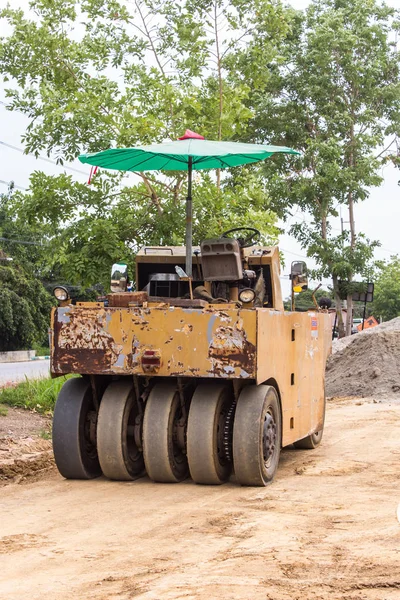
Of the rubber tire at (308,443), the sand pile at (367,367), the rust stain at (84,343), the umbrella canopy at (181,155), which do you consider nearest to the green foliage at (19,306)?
the sand pile at (367,367)

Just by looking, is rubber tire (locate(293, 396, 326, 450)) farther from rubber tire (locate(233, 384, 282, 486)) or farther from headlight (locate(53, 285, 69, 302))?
headlight (locate(53, 285, 69, 302))

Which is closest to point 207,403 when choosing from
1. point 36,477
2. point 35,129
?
point 36,477

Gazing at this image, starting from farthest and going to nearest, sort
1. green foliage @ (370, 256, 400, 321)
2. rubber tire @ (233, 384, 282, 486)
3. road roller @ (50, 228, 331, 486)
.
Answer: green foliage @ (370, 256, 400, 321) < rubber tire @ (233, 384, 282, 486) < road roller @ (50, 228, 331, 486)

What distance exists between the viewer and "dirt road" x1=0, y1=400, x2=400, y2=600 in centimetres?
548

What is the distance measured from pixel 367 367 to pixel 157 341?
13950 millimetres

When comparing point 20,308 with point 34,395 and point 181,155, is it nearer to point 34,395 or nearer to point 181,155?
point 34,395

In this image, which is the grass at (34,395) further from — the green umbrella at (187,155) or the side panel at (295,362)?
the green umbrella at (187,155)

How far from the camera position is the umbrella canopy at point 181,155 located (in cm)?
970

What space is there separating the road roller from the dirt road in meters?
0.28

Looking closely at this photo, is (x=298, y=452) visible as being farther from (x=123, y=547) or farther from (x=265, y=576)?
(x=265, y=576)

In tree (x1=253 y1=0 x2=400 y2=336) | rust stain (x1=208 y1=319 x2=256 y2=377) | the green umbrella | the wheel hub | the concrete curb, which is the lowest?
the wheel hub

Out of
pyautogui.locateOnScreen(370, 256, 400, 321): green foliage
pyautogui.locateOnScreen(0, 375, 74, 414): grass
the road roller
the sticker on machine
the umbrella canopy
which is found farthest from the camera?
pyautogui.locateOnScreen(370, 256, 400, 321): green foliage

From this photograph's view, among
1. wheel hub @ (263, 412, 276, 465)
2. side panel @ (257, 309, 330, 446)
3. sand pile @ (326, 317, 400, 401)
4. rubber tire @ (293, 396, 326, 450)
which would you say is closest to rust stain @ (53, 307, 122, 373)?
side panel @ (257, 309, 330, 446)

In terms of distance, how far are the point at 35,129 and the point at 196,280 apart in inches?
189
